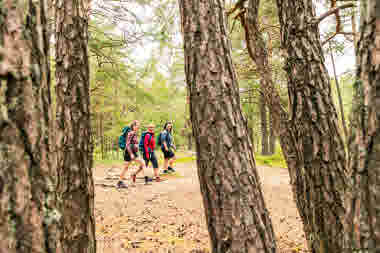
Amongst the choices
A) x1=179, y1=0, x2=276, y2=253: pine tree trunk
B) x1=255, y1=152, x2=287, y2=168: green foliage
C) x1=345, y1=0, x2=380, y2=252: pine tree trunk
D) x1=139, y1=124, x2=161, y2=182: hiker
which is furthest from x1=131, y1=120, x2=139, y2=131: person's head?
x1=255, y1=152, x2=287, y2=168: green foliage

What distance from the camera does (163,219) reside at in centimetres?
485

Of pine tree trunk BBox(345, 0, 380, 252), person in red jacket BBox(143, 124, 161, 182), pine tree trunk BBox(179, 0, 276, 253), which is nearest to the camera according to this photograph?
pine tree trunk BBox(345, 0, 380, 252)

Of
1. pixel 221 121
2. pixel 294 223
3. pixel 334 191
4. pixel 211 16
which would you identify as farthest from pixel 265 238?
pixel 294 223

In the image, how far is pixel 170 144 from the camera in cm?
888

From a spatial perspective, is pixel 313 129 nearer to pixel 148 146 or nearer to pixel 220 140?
pixel 220 140

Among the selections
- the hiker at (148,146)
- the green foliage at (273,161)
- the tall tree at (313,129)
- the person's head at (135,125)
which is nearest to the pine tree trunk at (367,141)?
the tall tree at (313,129)

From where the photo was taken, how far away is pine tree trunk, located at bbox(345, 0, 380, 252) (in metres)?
0.77

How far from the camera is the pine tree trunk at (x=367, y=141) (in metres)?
0.77

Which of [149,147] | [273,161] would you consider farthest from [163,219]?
[273,161]

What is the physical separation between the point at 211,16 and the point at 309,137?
53.2 inches

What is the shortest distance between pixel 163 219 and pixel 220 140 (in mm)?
3614

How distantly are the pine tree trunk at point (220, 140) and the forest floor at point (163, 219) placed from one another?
2.22 meters

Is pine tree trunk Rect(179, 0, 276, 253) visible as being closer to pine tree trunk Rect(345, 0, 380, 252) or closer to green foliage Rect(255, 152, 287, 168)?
pine tree trunk Rect(345, 0, 380, 252)

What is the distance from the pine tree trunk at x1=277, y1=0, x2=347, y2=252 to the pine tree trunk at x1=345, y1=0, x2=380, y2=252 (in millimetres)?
1281
